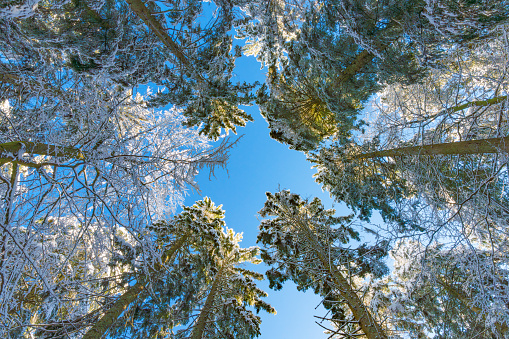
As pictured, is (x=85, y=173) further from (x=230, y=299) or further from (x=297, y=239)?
(x=230, y=299)

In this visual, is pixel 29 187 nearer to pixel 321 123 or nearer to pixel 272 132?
pixel 272 132

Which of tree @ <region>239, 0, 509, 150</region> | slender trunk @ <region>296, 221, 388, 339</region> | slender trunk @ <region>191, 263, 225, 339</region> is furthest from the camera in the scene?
slender trunk @ <region>191, 263, 225, 339</region>

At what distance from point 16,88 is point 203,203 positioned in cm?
645

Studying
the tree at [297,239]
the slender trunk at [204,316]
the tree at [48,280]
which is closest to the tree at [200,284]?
the slender trunk at [204,316]

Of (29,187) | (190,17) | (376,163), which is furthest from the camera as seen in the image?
(376,163)

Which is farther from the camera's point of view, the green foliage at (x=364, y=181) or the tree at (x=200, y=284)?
the green foliage at (x=364, y=181)

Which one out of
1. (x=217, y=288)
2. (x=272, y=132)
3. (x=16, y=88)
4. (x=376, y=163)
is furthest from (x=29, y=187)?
(x=376, y=163)

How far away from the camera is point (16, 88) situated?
6523 mm

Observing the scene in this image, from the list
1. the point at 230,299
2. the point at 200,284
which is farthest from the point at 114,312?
the point at 200,284

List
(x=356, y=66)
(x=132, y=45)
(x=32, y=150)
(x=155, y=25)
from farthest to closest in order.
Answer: (x=356, y=66) → (x=132, y=45) → (x=155, y=25) → (x=32, y=150)

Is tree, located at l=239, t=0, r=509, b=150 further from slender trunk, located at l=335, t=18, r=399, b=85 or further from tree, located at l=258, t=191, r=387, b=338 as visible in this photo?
tree, located at l=258, t=191, r=387, b=338

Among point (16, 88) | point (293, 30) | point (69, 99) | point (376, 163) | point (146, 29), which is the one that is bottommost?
point (69, 99)

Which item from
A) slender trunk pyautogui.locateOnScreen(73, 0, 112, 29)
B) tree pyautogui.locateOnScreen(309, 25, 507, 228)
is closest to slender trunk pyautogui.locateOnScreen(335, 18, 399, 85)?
tree pyautogui.locateOnScreen(309, 25, 507, 228)

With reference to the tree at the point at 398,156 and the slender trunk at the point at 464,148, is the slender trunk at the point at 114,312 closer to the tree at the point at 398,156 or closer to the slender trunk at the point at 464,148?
the slender trunk at the point at 464,148
